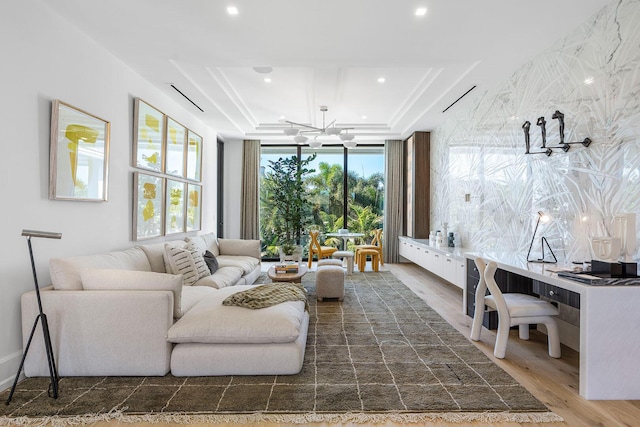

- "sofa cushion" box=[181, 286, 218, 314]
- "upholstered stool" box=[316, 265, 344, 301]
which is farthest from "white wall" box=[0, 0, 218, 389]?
"upholstered stool" box=[316, 265, 344, 301]

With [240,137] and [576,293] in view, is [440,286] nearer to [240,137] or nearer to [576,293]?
[576,293]

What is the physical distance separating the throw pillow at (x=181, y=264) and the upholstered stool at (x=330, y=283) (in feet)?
4.84

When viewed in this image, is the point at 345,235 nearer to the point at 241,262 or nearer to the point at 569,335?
the point at 241,262

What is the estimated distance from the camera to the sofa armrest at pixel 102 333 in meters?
2.45

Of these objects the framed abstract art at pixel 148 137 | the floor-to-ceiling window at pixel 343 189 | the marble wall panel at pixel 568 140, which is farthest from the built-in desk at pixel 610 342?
the floor-to-ceiling window at pixel 343 189

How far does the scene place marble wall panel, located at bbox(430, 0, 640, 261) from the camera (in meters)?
2.63

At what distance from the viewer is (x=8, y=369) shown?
7.88ft

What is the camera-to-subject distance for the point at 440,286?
18.4ft

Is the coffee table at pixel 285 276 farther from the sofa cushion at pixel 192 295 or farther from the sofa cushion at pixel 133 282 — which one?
the sofa cushion at pixel 133 282

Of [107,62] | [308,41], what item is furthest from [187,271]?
[308,41]

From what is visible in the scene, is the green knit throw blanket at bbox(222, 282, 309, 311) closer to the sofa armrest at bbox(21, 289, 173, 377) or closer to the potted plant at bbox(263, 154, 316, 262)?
the sofa armrest at bbox(21, 289, 173, 377)

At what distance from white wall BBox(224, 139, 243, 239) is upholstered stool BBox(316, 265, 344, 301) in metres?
4.14

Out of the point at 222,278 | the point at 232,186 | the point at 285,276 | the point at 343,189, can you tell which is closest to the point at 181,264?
the point at 222,278

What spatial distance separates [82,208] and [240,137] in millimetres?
5079
